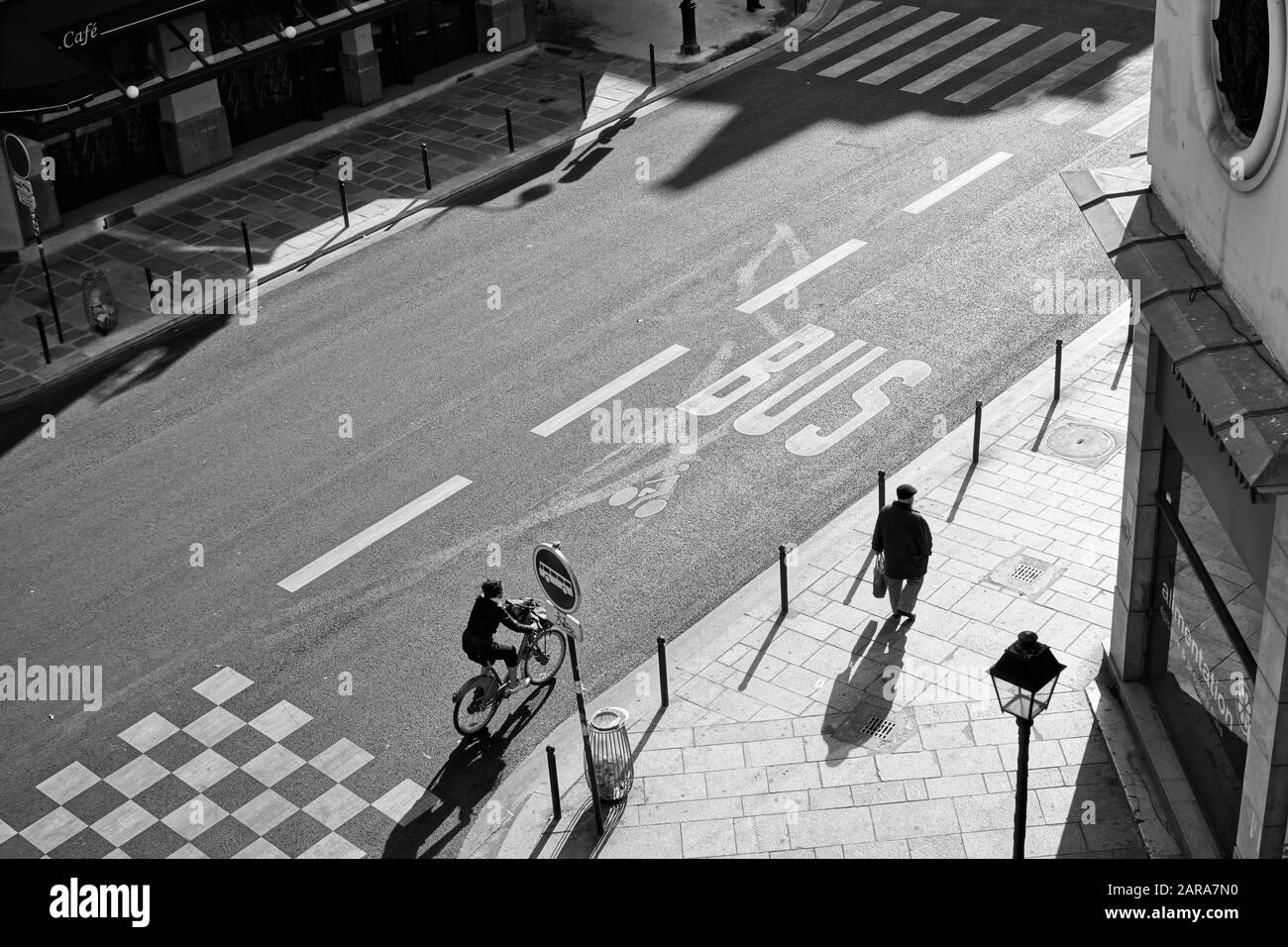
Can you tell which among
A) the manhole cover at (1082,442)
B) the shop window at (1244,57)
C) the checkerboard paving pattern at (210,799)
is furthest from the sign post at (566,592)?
the manhole cover at (1082,442)

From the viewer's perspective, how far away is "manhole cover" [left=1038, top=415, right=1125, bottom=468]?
1917 centimetres

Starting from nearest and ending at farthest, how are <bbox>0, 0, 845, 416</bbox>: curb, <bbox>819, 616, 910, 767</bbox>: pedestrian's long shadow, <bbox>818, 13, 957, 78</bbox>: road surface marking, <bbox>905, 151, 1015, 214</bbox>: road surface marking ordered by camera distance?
1. <bbox>819, 616, 910, 767</bbox>: pedestrian's long shadow
2. <bbox>0, 0, 845, 416</bbox>: curb
3. <bbox>905, 151, 1015, 214</bbox>: road surface marking
4. <bbox>818, 13, 957, 78</bbox>: road surface marking

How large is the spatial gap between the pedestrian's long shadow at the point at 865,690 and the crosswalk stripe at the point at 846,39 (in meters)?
19.0

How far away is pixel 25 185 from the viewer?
2453 cm

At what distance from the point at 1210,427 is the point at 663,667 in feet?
22.4

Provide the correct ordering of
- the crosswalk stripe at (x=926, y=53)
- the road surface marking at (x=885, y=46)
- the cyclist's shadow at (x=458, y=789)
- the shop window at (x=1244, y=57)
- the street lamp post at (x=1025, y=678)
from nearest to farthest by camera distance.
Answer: the shop window at (x=1244, y=57) → the street lamp post at (x=1025, y=678) → the cyclist's shadow at (x=458, y=789) → the crosswalk stripe at (x=926, y=53) → the road surface marking at (x=885, y=46)

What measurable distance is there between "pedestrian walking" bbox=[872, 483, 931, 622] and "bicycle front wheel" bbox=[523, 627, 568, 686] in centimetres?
367

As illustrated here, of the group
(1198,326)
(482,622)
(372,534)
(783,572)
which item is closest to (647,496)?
(783,572)

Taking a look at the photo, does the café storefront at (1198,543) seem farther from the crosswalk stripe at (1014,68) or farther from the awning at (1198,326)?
the crosswalk stripe at (1014,68)

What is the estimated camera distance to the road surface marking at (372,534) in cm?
1845

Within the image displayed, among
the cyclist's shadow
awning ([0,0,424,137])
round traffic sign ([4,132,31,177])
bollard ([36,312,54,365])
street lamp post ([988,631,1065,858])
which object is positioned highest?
awning ([0,0,424,137])

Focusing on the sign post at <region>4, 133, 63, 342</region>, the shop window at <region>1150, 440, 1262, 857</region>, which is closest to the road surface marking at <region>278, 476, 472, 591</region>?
the sign post at <region>4, 133, 63, 342</region>

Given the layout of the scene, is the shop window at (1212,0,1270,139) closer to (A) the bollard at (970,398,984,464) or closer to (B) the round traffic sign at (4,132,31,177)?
(A) the bollard at (970,398,984,464)

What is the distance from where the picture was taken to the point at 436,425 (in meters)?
21.2
